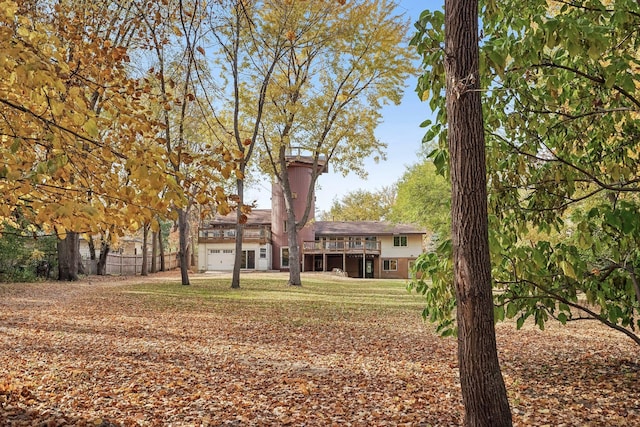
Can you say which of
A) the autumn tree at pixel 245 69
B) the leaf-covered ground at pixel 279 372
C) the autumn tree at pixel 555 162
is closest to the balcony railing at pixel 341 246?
the autumn tree at pixel 245 69

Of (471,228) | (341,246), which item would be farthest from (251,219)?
(471,228)

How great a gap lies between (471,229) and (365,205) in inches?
2331

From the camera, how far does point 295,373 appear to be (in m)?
6.10

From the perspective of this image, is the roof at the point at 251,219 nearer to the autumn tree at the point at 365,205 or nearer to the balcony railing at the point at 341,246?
the balcony railing at the point at 341,246

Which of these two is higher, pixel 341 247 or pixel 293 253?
pixel 341 247

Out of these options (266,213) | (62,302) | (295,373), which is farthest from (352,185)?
(295,373)

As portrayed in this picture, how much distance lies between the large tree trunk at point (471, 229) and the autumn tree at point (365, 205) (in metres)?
55.2

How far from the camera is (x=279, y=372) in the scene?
6.16 m

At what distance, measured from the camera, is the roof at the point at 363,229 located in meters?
43.7

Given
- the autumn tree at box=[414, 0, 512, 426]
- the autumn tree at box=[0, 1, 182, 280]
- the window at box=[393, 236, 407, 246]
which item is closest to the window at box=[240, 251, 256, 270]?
the window at box=[393, 236, 407, 246]

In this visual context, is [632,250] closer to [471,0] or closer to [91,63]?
[471,0]

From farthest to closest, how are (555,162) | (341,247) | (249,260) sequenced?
(249,260)
(341,247)
(555,162)

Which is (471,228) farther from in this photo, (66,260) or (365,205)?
(365,205)

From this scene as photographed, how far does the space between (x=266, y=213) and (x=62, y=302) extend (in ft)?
113
